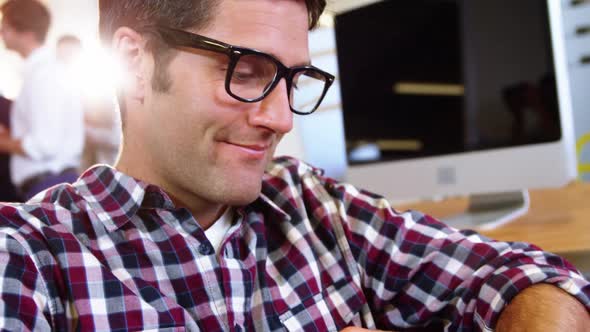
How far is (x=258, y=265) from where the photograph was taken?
82cm

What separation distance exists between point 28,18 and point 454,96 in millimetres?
1636

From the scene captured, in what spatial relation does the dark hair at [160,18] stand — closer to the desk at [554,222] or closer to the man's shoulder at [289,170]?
the man's shoulder at [289,170]

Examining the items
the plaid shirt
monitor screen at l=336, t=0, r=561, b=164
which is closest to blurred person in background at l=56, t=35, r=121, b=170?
monitor screen at l=336, t=0, r=561, b=164

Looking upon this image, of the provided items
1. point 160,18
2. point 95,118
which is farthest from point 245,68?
point 95,118

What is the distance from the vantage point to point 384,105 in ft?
5.00

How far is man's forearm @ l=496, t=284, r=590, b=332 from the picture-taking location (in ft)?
2.27

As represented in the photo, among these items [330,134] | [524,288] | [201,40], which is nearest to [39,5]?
[330,134]

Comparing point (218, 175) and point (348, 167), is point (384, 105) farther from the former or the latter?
point (218, 175)

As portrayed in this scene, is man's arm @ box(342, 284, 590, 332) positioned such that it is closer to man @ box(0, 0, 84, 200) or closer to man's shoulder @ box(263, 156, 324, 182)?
man's shoulder @ box(263, 156, 324, 182)

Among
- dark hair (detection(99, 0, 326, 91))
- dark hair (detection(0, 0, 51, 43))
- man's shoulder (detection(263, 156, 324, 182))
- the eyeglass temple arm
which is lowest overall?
man's shoulder (detection(263, 156, 324, 182))

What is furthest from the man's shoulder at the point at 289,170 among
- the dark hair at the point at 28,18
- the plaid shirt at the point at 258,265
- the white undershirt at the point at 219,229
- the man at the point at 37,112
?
the dark hair at the point at 28,18

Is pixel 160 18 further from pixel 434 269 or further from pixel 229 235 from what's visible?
pixel 434 269

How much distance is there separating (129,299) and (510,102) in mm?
1005

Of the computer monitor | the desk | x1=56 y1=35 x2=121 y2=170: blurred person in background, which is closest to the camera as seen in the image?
the desk
